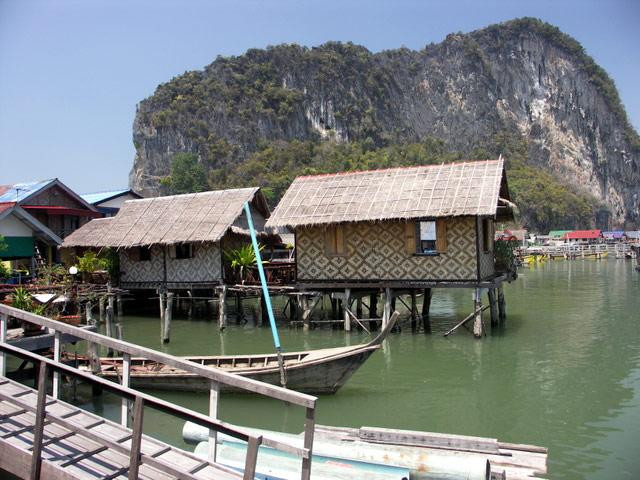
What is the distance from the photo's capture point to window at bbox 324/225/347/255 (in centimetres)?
1636

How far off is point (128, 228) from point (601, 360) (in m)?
16.1

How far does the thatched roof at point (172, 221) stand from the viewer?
1895 centimetres

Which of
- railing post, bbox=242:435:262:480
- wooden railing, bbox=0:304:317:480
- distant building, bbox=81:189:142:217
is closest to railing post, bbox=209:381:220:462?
wooden railing, bbox=0:304:317:480

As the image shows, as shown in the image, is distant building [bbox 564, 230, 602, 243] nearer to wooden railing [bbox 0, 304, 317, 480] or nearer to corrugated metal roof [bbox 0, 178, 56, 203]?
corrugated metal roof [bbox 0, 178, 56, 203]

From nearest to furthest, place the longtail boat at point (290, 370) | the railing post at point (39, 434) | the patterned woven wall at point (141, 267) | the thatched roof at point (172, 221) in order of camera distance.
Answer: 1. the railing post at point (39, 434)
2. the longtail boat at point (290, 370)
3. the thatched roof at point (172, 221)
4. the patterned woven wall at point (141, 267)

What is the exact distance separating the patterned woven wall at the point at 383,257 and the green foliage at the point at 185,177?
189 feet

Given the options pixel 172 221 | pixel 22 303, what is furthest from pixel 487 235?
pixel 22 303

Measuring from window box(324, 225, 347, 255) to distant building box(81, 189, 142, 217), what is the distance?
17.2 metres

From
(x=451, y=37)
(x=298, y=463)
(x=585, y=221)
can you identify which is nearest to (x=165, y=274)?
(x=298, y=463)

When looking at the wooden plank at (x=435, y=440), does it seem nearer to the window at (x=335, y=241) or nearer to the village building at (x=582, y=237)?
the window at (x=335, y=241)

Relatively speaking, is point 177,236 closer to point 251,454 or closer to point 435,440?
point 435,440

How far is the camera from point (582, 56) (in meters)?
106

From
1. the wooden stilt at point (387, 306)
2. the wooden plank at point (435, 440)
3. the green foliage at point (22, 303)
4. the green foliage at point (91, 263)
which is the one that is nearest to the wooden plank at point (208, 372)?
the wooden plank at point (435, 440)

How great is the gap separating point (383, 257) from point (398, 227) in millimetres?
962
